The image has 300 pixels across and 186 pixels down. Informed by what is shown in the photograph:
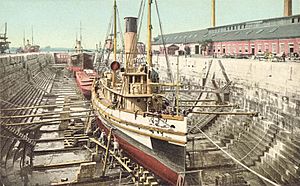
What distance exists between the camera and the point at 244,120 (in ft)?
46.8

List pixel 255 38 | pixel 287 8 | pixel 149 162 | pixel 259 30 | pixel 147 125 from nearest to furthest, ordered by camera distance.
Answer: pixel 147 125, pixel 149 162, pixel 287 8, pixel 255 38, pixel 259 30

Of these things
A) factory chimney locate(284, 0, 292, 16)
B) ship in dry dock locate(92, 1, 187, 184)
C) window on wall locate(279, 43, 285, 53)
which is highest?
factory chimney locate(284, 0, 292, 16)

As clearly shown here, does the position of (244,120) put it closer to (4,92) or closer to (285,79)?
(285,79)

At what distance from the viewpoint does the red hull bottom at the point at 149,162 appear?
391 inches

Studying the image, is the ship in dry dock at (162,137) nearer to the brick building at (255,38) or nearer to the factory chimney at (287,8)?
the brick building at (255,38)

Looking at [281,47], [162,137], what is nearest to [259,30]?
[281,47]

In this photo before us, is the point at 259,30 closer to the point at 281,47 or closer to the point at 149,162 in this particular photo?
the point at 281,47

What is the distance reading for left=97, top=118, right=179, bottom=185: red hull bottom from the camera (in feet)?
32.6

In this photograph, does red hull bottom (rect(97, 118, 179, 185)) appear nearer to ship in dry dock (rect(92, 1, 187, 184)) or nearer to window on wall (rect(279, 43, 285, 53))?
ship in dry dock (rect(92, 1, 187, 184))

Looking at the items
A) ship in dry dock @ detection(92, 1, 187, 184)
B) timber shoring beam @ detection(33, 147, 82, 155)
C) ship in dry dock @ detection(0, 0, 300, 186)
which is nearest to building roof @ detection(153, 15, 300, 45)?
ship in dry dock @ detection(0, 0, 300, 186)

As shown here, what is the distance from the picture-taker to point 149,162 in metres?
10.7

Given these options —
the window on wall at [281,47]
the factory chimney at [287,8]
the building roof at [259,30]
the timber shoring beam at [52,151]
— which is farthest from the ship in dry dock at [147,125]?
the factory chimney at [287,8]

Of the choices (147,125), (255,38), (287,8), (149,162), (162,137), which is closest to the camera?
(162,137)

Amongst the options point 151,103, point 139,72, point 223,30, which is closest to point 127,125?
point 151,103
